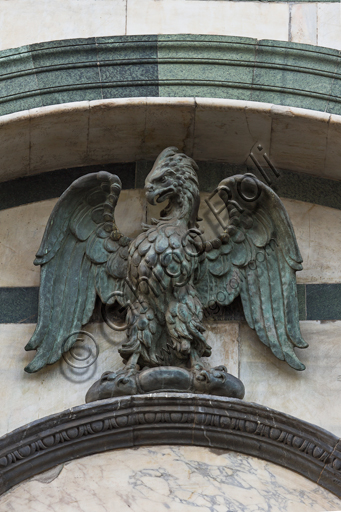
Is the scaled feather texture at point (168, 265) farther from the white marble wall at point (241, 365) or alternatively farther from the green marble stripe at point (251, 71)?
the green marble stripe at point (251, 71)

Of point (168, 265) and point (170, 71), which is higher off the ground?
point (170, 71)

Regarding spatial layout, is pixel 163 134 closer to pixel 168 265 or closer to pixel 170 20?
pixel 170 20

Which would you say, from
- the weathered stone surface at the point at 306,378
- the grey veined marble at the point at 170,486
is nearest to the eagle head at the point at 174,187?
the weathered stone surface at the point at 306,378

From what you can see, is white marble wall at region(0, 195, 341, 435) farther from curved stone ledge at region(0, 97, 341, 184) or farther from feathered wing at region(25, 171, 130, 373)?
curved stone ledge at region(0, 97, 341, 184)

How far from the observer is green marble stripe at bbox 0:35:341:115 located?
4781mm

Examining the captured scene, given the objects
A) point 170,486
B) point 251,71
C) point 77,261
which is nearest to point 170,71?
point 251,71

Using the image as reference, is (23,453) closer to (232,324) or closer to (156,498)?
(156,498)

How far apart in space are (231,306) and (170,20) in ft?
5.61

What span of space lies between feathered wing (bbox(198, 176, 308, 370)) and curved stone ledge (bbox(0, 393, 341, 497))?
0.46 meters

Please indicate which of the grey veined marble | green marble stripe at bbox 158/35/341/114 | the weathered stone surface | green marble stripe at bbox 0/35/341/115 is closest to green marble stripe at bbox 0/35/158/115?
green marble stripe at bbox 0/35/341/115

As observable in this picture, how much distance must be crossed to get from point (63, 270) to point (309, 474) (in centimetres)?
164

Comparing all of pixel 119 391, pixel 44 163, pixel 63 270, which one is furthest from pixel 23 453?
pixel 44 163

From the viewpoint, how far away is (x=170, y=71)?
4.84 metres

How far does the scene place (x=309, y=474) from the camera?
403 centimetres
